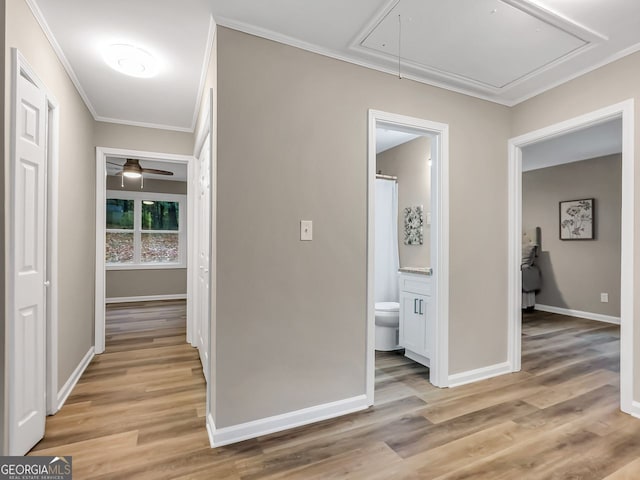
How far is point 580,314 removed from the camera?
5.31m

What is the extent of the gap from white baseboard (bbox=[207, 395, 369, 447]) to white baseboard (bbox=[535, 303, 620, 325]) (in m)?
4.78

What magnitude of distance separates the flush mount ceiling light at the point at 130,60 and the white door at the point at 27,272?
588 mm

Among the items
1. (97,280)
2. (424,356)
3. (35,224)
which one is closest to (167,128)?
(97,280)

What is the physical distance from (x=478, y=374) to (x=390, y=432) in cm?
122

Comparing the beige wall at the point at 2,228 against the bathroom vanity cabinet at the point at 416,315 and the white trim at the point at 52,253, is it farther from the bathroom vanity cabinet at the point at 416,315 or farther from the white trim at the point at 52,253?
the bathroom vanity cabinet at the point at 416,315

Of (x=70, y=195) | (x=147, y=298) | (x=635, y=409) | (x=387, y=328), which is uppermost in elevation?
(x=70, y=195)

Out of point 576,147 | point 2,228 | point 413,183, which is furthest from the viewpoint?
point 576,147

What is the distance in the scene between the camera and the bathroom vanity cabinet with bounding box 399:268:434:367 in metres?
3.00

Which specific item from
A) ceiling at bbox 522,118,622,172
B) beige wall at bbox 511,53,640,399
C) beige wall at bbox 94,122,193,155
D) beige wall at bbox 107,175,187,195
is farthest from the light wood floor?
beige wall at bbox 107,175,187,195

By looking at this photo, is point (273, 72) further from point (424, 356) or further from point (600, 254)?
point (600, 254)

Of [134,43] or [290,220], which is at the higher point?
[134,43]

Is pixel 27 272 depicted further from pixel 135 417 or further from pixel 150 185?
pixel 150 185

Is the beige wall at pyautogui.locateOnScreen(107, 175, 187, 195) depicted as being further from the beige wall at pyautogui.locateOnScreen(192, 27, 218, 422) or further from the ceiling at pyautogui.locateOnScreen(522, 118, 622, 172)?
the ceiling at pyautogui.locateOnScreen(522, 118, 622, 172)

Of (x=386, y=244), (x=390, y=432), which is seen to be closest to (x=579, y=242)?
(x=386, y=244)
